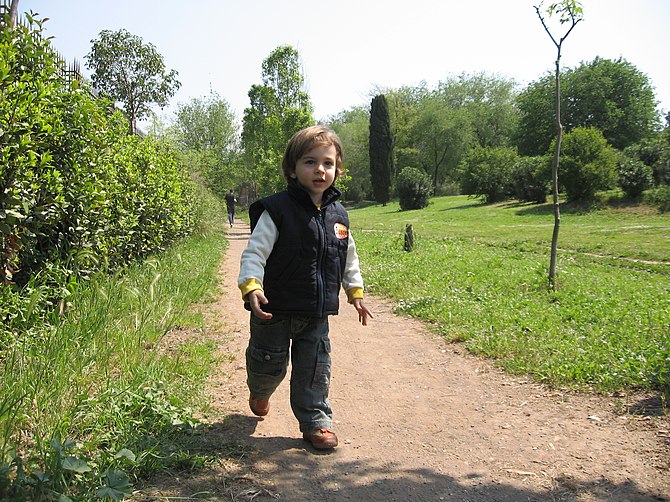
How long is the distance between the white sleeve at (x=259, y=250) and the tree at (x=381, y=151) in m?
46.1

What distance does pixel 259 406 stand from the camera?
3.66 metres

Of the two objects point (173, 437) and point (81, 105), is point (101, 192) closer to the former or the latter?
point (81, 105)

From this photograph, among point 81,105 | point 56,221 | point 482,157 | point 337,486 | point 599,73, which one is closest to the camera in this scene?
point 337,486

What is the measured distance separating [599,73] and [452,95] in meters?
24.0

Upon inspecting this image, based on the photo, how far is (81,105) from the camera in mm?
4906

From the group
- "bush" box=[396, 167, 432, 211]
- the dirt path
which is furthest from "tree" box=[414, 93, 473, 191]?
the dirt path

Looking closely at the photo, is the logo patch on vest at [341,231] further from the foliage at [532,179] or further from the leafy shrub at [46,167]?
the foliage at [532,179]

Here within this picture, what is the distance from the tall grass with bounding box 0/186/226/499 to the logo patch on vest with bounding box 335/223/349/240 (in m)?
1.47

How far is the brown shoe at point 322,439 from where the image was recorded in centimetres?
326

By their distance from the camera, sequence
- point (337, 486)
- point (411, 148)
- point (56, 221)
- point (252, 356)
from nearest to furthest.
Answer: point (337, 486) → point (252, 356) → point (56, 221) → point (411, 148)

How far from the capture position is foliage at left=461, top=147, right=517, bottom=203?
3347 cm

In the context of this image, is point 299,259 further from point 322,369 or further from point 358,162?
point 358,162

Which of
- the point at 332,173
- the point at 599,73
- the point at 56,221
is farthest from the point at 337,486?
the point at 599,73

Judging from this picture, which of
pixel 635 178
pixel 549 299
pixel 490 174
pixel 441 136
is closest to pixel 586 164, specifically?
pixel 635 178
